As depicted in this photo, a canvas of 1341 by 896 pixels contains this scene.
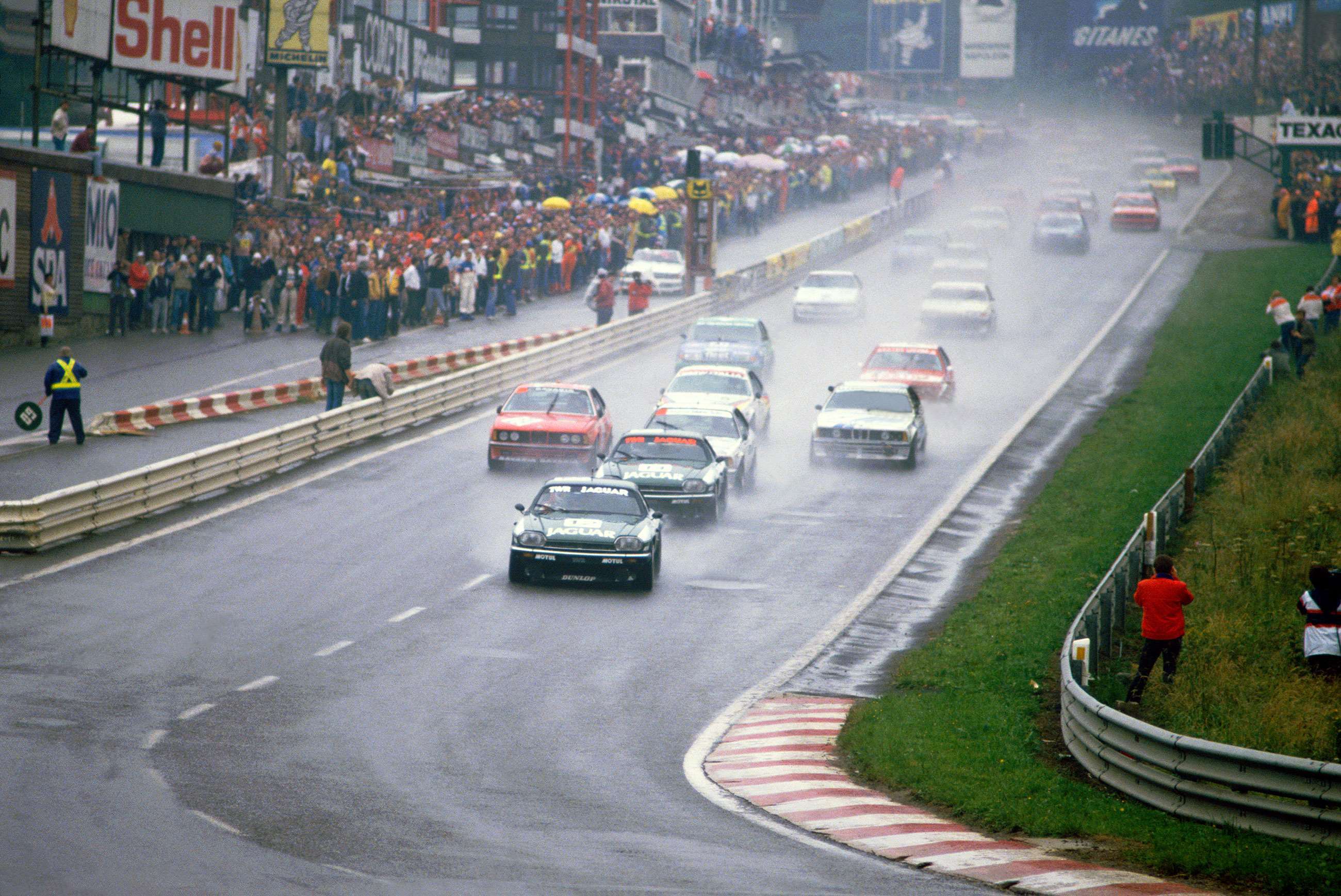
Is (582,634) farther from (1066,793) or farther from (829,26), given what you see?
(829,26)

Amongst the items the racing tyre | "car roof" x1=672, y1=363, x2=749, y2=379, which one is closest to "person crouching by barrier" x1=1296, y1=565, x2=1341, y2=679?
the racing tyre

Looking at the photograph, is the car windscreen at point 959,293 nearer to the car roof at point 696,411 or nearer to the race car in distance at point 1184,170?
the car roof at point 696,411

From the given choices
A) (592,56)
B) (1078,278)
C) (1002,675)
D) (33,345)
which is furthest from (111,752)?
(592,56)

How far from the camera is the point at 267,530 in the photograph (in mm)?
22844

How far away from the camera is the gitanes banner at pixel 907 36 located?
5010 inches

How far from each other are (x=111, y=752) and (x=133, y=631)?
455 centimetres

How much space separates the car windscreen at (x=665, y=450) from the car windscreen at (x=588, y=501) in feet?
11.1

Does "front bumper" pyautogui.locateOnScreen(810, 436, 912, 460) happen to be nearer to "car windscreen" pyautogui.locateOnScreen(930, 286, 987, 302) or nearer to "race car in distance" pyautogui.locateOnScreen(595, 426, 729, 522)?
"race car in distance" pyautogui.locateOnScreen(595, 426, 729, 522)

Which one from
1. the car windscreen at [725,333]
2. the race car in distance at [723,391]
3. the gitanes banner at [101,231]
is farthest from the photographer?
the car windscreen at [725,333]

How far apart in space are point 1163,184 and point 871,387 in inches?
2069

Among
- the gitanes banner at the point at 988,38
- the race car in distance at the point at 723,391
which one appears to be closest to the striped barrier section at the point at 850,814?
the race car in distance at the point at 723,391

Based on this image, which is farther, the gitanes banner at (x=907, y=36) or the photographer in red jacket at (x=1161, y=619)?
the gitanes banner at (x=907, y=36)

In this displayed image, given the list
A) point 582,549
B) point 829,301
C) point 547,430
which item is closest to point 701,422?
point 547,430

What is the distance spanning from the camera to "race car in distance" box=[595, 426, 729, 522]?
24.2 m
